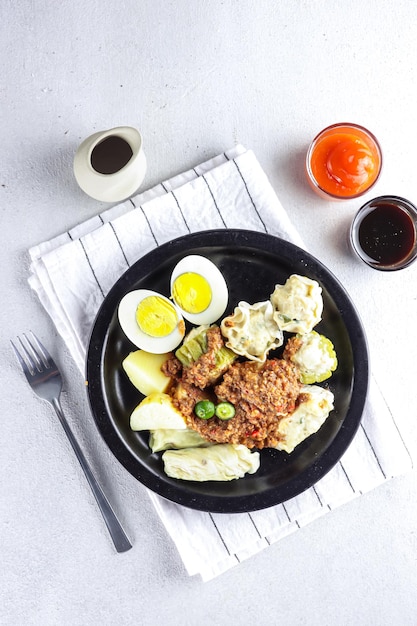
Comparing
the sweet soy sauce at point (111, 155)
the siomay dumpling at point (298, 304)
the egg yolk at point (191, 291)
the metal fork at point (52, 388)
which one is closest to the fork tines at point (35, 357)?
the metal fork at point (52, 388)

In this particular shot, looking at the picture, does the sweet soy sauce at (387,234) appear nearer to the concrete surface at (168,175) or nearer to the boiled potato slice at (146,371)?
the concrete surface at (168,175)

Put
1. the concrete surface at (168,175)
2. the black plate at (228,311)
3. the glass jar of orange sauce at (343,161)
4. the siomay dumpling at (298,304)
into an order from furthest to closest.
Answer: the concrete surface at (168,175)
the glass jar of orange sauce at (343,161)
the black plate at (228,311)
the siomay dumpling at (298,304)

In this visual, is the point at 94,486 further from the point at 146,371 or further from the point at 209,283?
the point at 209,283

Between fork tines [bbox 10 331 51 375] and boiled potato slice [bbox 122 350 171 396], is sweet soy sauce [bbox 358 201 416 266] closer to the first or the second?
boiled potato slice [bbox 122 350 171 396]

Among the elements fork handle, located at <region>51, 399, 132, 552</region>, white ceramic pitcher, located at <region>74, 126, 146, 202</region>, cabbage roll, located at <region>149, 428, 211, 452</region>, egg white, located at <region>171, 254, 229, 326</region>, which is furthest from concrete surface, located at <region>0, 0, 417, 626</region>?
egg white, located at <region>171, 254, 229, 326</region>

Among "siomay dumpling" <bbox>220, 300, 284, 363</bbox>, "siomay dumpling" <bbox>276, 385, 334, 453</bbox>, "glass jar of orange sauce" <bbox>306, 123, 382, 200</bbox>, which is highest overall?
"glass jar of orange sauce" <bbox>306, 123, 382, 200</bbox>

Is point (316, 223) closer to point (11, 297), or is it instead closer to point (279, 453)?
point (279, 453)

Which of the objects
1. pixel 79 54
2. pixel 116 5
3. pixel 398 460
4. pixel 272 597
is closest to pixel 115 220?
pixel 79 54
